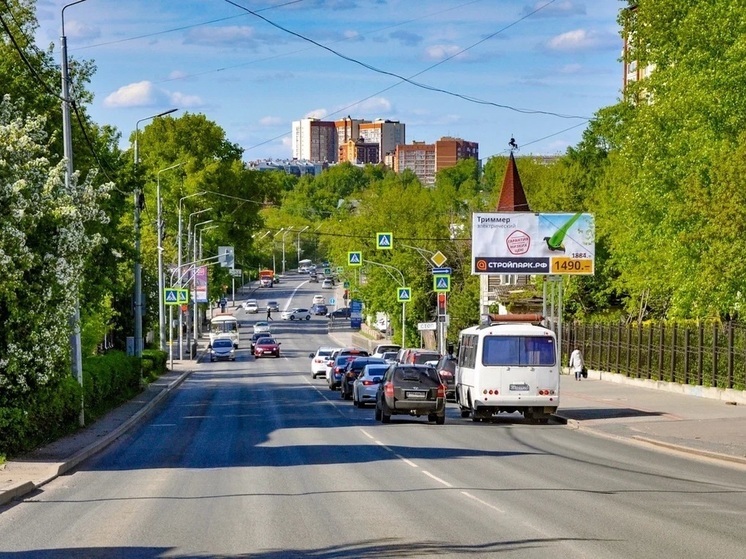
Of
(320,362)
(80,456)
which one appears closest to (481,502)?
(80,456)

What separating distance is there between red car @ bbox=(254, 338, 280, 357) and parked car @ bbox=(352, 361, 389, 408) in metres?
51.6

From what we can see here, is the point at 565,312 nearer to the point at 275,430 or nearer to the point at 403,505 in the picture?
the point at 275,430

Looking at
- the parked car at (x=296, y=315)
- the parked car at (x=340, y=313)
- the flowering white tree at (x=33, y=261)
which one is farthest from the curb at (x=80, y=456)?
the parked car at (x=340, y=313)

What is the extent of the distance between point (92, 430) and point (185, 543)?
19.3 metres

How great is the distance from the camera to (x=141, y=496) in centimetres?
1797

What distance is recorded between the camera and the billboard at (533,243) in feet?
176

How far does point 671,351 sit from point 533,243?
339 inches

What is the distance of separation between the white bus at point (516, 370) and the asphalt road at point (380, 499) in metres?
1.75

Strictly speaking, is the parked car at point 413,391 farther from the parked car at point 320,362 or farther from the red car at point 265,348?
the red car at point 265,348

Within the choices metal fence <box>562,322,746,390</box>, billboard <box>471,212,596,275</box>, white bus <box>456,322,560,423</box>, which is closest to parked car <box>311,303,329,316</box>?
metal fence <box>562,322,746,390</box>

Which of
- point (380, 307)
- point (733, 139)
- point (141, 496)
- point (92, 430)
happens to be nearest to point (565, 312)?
point (380, 307)

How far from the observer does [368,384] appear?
44312 millimetres

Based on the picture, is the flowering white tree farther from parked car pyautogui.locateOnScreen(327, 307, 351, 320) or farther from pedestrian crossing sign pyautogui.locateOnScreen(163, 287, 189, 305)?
parked car pyautogui.locateOnScreen(327, 307, 351, 320)

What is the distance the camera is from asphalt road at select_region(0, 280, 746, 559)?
12.8 metres
